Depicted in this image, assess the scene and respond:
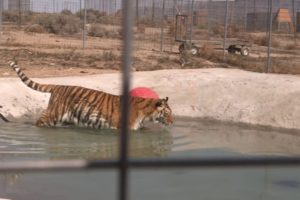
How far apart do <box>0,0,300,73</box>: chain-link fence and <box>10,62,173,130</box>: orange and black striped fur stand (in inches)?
385

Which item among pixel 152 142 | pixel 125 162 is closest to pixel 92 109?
pixel 152 142

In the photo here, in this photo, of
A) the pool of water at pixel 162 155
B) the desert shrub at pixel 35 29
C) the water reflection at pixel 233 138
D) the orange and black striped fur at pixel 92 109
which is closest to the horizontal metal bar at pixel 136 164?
the pool of water at pixel 162 155

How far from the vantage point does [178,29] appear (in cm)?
3325

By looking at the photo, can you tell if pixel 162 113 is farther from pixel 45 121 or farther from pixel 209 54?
pixel 209 54

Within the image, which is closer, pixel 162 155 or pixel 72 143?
pixel 162 155

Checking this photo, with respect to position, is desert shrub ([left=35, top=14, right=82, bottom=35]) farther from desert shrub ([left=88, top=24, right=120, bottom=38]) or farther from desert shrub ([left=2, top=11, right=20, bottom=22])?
desert shrub ([left=2, top=11, right=20, bottom=22])

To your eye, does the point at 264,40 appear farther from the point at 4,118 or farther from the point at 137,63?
the point at 4,118

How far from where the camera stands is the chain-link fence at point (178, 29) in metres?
24.8

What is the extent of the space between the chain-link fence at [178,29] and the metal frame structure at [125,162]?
18541mm

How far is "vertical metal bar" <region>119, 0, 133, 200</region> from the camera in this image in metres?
1.38

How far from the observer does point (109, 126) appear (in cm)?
1054

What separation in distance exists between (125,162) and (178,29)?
105 ft

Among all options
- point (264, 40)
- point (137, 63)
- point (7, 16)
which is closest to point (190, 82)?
point (137, 63)

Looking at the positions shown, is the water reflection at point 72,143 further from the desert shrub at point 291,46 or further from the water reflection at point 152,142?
the desert shrub at point 291,46
